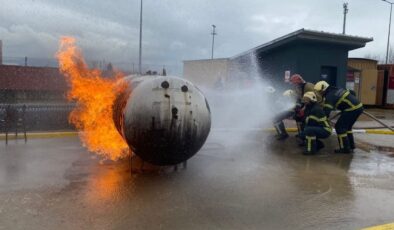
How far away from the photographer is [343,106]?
856cm

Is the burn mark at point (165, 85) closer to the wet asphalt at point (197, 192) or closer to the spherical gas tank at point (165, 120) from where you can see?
the spherical gas tank at point (165, 120)

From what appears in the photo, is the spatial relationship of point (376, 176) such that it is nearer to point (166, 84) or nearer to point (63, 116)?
point (166, 84)

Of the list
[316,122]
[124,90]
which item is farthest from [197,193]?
[316,122]

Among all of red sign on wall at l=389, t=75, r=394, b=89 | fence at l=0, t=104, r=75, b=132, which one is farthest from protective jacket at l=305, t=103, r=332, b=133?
red sign on wall at l=389, t=75, r=394, b=89

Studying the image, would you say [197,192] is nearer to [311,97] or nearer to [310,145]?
[310,145]

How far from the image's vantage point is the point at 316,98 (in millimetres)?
8508

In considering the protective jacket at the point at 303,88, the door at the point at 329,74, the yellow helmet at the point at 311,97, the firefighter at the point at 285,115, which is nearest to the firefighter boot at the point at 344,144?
the yellow helmet at the point at 311,97

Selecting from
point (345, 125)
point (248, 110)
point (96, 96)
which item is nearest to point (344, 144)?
point (345, 125)

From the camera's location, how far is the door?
1692 cm

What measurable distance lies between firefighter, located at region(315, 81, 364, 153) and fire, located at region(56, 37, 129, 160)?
15.5 ft

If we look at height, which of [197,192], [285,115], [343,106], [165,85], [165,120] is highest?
[165,85]

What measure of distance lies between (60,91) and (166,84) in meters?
17.8

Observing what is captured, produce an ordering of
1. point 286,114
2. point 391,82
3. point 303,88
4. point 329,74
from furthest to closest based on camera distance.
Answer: point 391,82, point 329,74, point 286,114, point 303,88

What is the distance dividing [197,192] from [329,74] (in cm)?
1367
